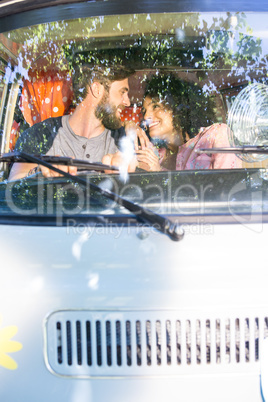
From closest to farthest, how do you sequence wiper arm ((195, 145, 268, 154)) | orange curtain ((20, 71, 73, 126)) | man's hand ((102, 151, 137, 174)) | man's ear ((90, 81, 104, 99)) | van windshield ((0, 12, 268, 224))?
wiper arm ((195, 145, 268, 154)) < van windshield ((0, 12, 268, 224)) < man's hand ((102, 151, 137, 174)) < man's ear ((90, 81, 104, 99)) < orange curtain ((20, 71, 73, 126))

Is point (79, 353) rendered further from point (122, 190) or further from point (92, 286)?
point (122, 190)

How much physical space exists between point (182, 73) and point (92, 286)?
3.95 ft

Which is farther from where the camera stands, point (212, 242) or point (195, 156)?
point (195, 156)

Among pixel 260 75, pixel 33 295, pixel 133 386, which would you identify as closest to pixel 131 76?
pixel 260 75

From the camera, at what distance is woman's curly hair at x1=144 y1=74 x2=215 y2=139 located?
231 centimetres

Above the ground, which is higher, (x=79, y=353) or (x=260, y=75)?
(x=260, y=75)

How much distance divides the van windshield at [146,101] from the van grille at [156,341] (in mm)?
560

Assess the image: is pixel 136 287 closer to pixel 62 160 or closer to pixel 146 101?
pixel 62 160

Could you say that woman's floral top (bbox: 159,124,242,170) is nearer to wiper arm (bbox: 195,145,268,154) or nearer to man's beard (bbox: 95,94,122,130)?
wiper arm (bbox: 195,145,268,154)

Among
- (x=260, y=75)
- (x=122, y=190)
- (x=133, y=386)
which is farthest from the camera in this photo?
(x=260, y=75)

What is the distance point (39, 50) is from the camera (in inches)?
92.2

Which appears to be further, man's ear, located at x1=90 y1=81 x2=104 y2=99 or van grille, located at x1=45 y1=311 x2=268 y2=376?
man's ear, located at x1=90 y1=81 x2=104 y2=99

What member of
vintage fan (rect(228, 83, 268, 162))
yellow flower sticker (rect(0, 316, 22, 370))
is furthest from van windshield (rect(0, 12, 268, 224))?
yellow flower sticker (rect(0, 316, 22, 370))

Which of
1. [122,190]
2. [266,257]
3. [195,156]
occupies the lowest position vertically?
[266,257]
